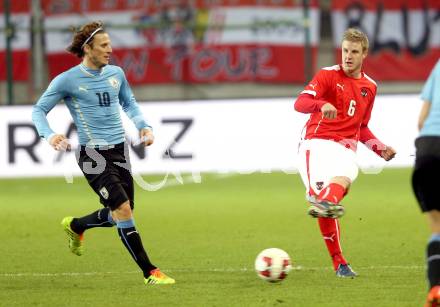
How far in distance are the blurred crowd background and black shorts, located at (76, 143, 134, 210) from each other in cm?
1207

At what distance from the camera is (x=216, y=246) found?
1116 centimetres

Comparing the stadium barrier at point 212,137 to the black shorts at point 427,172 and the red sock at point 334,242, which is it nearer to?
the red sock at point 334,242

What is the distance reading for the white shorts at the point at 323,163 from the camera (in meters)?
8.92

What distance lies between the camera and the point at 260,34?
21641 mm

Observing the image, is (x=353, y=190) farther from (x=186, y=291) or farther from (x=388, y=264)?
(x=186, y=291)

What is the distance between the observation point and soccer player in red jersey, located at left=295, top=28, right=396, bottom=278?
29.3ft

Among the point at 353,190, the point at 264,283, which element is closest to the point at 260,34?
the point at 353,190

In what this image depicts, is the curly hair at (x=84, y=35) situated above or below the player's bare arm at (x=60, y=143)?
above

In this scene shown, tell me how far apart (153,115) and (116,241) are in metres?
6.89

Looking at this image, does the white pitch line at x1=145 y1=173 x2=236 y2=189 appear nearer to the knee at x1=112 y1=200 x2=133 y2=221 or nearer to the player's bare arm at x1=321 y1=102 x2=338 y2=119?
the knee at x1=112 y1=200 x2=133 y2=221

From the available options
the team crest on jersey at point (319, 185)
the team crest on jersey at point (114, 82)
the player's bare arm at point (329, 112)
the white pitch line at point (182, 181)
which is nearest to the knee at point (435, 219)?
the player's bare arm at point (329, 112)

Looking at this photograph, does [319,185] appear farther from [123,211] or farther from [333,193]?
[123,211]

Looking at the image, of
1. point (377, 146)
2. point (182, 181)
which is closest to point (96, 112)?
point (377, 146)

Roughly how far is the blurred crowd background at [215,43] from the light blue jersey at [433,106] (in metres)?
14.4
